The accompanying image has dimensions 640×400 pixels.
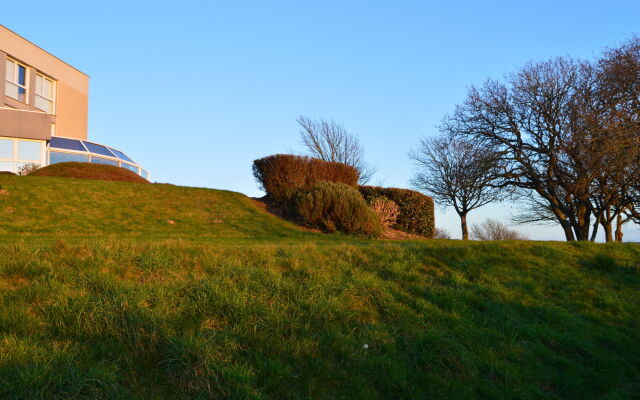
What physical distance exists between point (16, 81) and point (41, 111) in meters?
2.22

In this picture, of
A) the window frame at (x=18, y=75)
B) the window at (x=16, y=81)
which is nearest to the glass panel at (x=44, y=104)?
the window frame at (x=18, y=75)

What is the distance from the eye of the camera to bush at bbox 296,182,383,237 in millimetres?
16281

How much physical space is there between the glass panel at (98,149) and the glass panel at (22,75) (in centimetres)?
539

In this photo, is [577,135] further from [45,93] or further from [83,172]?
[45,93]

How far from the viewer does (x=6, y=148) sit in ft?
79.8

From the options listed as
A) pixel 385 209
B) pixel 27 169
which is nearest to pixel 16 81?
pixel 27 169

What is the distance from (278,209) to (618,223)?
59.5 ft

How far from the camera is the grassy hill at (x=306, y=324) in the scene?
13.0 ft

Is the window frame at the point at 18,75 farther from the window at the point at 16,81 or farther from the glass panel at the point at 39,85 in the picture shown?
the glass panel at the point at 39,85

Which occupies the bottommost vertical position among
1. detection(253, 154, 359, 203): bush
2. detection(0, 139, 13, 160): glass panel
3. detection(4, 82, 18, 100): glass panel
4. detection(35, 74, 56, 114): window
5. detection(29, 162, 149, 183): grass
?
detection(253, 154, 359, 203): bush

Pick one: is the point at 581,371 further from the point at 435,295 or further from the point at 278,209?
the point at 278,209

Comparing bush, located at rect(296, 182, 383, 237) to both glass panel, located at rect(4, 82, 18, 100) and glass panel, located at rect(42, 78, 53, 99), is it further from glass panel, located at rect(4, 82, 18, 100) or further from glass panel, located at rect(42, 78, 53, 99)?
glass panel, located at rect(42, 78, 53, 99)

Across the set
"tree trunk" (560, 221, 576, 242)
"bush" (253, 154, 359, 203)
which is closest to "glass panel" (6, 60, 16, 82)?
"bush" (253, 154, 359, 203)

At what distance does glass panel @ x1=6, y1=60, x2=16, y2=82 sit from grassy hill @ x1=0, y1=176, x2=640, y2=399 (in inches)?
1114
